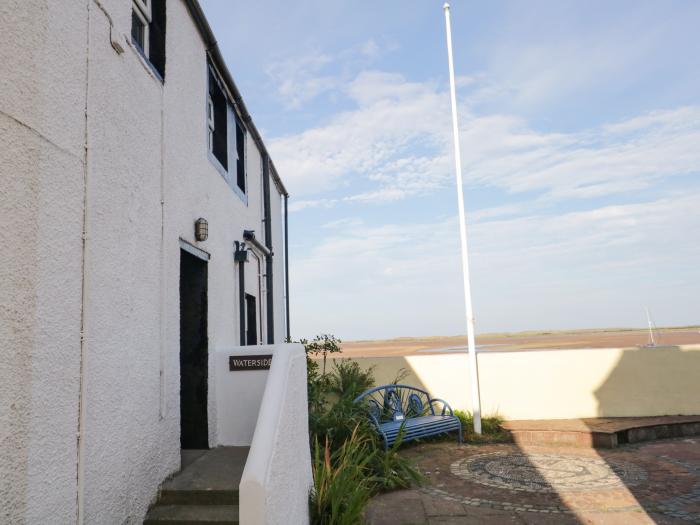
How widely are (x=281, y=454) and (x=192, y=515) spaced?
3.22 feet

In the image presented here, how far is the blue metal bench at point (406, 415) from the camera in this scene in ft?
23.7

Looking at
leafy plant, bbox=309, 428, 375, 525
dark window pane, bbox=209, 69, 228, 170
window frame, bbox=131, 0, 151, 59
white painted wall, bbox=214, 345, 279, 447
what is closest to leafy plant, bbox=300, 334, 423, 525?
leafy plant, bbox=309, 428, 375, 525

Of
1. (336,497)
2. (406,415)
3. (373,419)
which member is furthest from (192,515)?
(406,415)

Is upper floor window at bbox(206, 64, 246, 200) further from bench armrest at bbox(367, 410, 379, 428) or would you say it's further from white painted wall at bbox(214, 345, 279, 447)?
bench armrest at bbox(367, 410, 379, 428)

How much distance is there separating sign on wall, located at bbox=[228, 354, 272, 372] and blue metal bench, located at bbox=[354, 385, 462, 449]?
2125 millimetres

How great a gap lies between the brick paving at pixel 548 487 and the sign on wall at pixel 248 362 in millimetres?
1876

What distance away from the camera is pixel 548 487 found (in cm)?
573

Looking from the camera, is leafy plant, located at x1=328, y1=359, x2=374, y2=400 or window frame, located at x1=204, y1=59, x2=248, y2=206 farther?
leafy plant, located at x1=328, y1=359, x2=374, y2=400

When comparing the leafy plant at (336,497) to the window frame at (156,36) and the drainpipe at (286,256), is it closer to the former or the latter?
the window frame at (156,36)

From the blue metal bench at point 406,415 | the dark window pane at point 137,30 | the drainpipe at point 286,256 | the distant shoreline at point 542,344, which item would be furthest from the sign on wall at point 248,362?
the distant shoreline at point 542,344

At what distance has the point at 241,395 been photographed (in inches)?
225

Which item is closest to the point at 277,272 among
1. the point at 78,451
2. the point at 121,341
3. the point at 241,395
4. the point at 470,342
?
the point at 470,342

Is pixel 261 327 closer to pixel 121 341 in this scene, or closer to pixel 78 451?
pixel 121 341

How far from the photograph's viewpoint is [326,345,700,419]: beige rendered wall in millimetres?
9203
